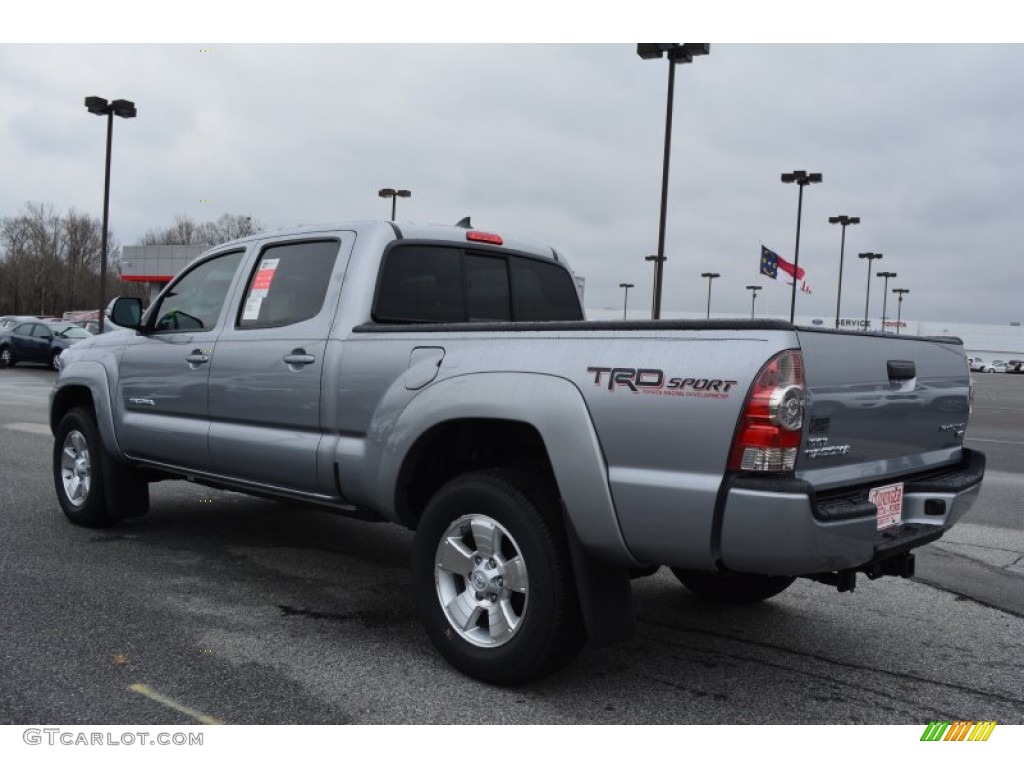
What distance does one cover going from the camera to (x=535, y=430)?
12.3ft

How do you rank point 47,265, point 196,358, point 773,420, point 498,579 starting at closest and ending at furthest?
point 773,420 → point 498,579 → point 196,358 → point 47,265

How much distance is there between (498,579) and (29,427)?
36.9 ft

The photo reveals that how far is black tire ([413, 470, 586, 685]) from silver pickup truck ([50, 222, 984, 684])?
0.01 meters

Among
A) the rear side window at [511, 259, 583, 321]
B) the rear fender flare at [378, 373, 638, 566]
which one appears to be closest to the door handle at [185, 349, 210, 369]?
the rear side window at [511, 259, 583, 321]

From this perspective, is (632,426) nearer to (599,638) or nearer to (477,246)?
(599,638)

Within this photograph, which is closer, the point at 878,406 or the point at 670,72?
the point at 878,406

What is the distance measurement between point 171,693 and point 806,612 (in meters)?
3.27

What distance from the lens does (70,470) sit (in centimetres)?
681

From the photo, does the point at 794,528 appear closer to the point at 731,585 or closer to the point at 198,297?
the point at 731,585

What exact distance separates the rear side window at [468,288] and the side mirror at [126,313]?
212 centimetres

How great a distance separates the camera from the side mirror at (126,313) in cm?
600

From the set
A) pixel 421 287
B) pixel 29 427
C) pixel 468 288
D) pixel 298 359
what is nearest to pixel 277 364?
pixel 298 359

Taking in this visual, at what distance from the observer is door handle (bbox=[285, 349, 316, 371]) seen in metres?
4.66

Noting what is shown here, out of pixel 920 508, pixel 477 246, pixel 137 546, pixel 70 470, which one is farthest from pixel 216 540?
pixel 920 508
